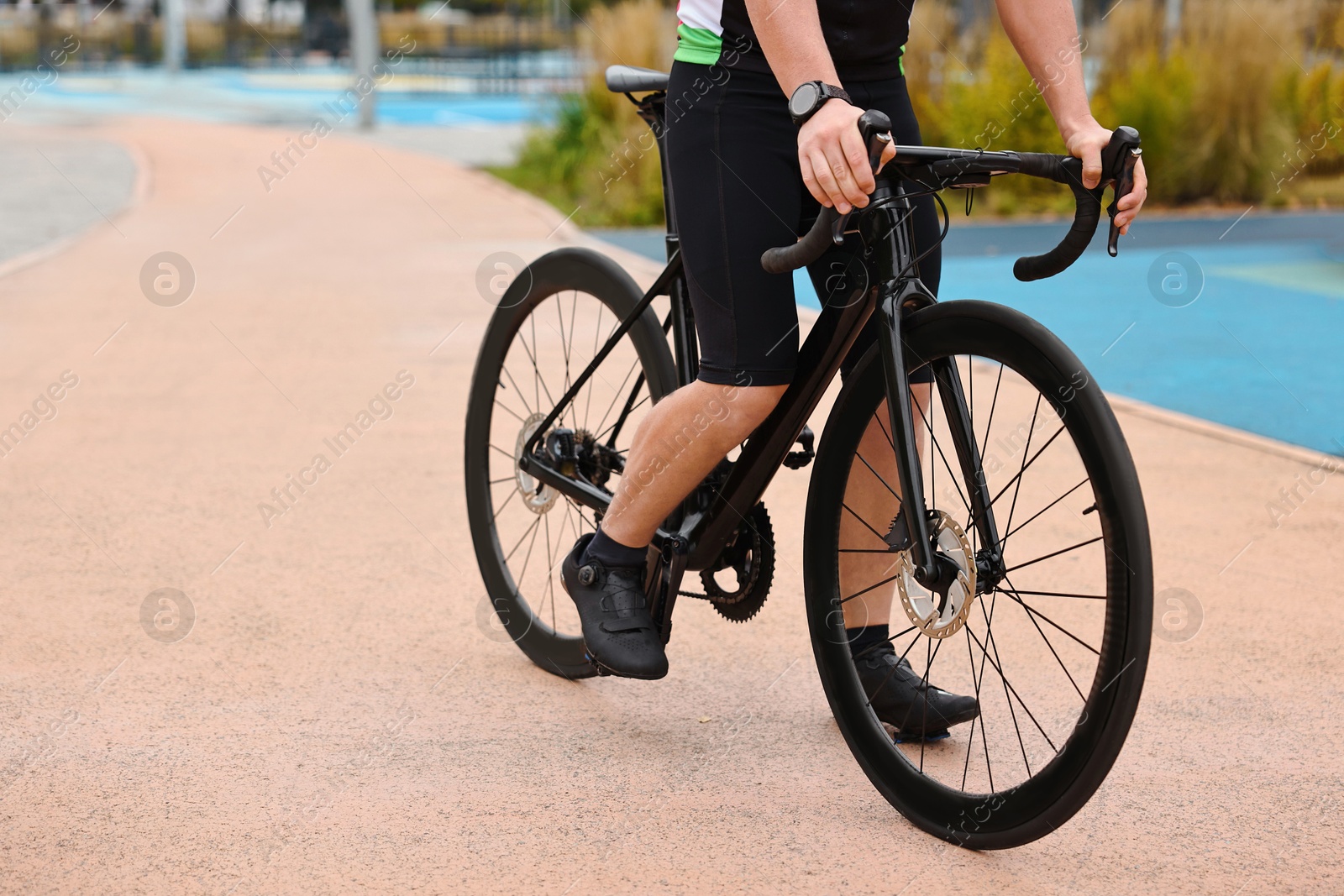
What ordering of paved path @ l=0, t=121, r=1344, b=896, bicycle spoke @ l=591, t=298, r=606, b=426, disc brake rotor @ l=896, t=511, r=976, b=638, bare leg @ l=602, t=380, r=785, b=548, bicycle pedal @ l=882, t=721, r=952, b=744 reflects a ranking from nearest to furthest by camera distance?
disc brake rotor @ l=896, t=511, r=976, b=638 < paved path @ l=0, t=121, r=1344, b=896 < bare leg @ l=602, t=380, r=785, b=548 < bicycle pedal @ l=882, t=721, r=952, b=744 < bicycle spoke @ l=591, t=298, r=606, b=426

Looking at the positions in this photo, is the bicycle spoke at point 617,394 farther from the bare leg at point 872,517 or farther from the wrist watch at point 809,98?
the wrist watch at point 809,98

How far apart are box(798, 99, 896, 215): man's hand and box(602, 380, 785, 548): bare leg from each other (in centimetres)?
49

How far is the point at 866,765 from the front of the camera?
2646 mm

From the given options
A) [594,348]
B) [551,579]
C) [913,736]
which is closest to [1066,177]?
[913,736]

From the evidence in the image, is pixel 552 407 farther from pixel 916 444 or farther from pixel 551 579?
pixel 916 444

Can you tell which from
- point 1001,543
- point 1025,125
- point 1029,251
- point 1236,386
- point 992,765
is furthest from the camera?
point 1025,125

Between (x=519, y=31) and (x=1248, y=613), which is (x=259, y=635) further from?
(x=519, y=31)

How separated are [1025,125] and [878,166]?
10.7 meters

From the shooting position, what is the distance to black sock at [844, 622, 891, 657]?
2816mm

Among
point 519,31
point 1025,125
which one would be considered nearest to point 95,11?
point 519,31

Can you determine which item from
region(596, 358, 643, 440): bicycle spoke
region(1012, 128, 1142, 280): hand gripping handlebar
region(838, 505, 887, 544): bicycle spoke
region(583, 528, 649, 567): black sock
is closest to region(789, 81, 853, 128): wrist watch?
region(1012, 128, 1142, 280): hand gripping handlebar

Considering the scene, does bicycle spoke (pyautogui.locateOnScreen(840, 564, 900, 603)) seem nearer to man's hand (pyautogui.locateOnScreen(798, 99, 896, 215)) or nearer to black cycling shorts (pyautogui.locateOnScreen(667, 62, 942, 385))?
black cycling shorts (pyautogui.locateOnScreen(667, 62, 942, 385))

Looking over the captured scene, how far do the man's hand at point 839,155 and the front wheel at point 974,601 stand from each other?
283 millimetres

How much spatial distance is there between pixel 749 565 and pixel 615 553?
287mm
